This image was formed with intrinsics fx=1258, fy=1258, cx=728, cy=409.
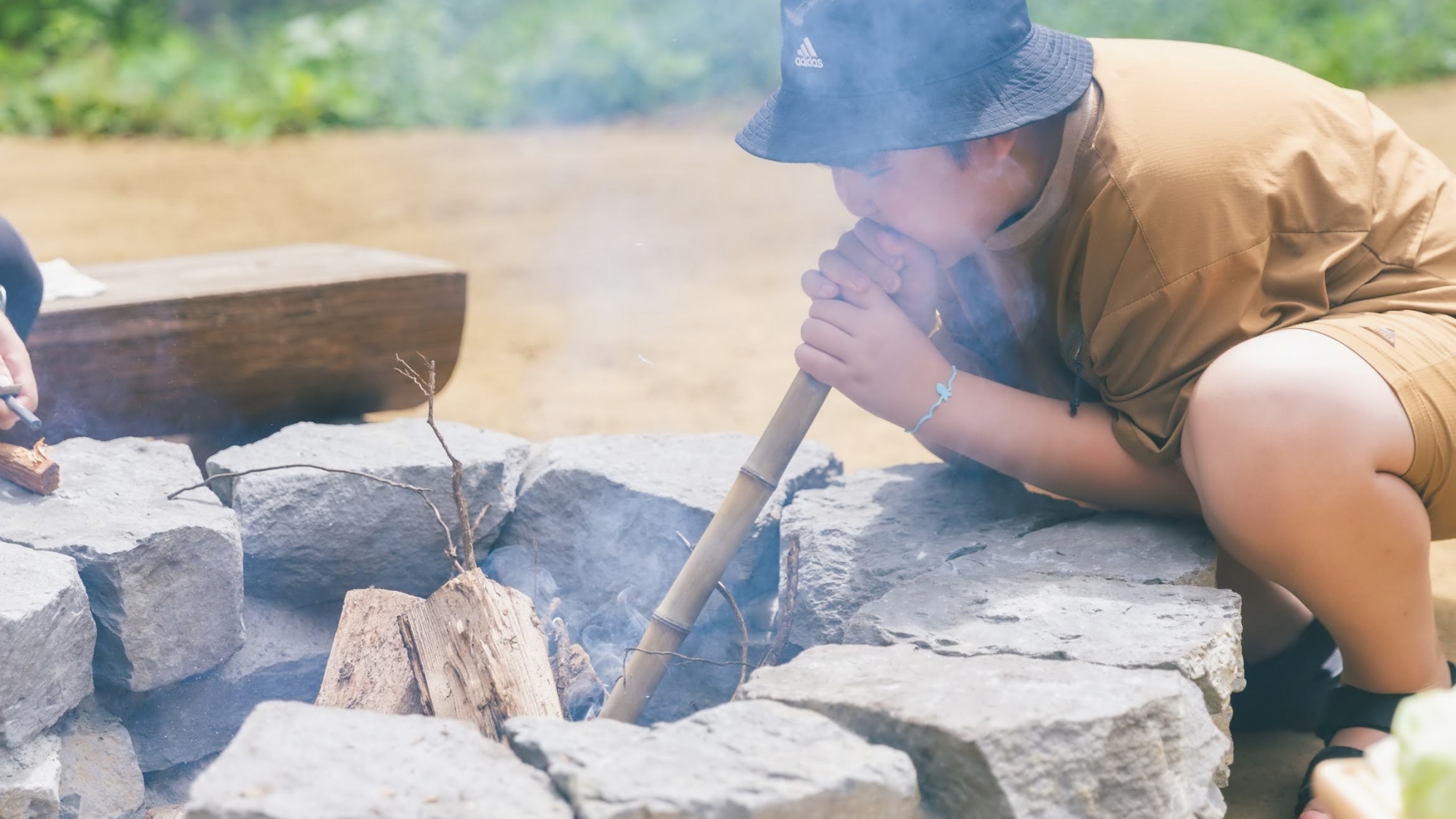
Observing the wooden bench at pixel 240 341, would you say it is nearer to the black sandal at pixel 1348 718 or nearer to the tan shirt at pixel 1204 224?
the tan shirt at pixel 1204 224

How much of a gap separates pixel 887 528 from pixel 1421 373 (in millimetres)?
852

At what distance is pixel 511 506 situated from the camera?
233 centimetres

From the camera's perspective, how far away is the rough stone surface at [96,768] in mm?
1802

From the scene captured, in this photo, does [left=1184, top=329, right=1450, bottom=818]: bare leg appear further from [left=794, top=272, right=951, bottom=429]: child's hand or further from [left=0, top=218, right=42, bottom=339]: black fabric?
[left=0, top=218, right=42, bottom=339]: black fabric

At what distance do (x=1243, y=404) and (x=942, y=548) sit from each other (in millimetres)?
558

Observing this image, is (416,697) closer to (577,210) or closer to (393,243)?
(393,243)

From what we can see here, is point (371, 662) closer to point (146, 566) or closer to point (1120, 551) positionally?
point (146, 566)

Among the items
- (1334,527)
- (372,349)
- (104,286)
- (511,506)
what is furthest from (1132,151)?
(104,286)

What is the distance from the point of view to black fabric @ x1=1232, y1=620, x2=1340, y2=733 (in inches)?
87.5

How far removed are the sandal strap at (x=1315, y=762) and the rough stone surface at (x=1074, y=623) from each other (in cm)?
31

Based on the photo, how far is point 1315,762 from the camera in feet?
6.31

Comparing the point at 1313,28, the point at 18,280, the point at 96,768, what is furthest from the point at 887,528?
the point at 1313,28

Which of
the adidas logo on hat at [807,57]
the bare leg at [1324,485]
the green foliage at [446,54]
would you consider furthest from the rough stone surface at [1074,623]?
the green foliage at [446,54]

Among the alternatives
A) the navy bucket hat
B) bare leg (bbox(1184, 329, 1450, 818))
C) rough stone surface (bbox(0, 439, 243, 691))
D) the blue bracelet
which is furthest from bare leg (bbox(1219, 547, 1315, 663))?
rough stone surface (bbox(0, 439, 243, 691))
